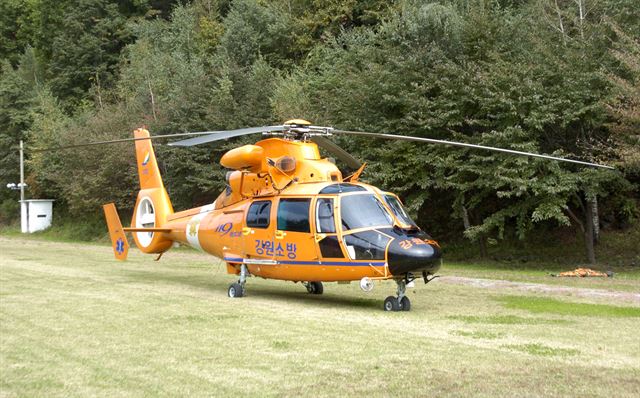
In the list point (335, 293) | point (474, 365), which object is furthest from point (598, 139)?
point (474, 365)

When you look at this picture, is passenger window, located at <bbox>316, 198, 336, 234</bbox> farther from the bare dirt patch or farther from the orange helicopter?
the bare dirt patch

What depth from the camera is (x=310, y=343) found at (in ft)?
28.7

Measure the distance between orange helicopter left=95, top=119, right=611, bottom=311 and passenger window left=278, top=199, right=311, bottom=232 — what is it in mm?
19

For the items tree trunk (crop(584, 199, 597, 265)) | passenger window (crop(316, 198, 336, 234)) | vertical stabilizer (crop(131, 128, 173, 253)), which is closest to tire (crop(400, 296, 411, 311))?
passenger window (crop(316, 198, 336, 234))

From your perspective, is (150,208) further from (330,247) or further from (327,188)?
(330,247)

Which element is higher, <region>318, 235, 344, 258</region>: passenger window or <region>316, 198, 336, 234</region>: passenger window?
<region>316, 198, 336, 234</region>: passenger window

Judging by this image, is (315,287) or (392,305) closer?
(392,305)

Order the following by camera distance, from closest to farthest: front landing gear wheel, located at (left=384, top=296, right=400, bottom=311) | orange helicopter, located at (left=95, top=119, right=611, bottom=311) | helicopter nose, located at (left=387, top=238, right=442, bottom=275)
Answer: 1. helicopter nose, located at (left=387, top=238, right=442, bottom=275)
2. orange helicopter, located at (left=95, top=119, right=611, bottom=311)
3. front landing gear wheel, located at (left=384, top=296, right=400, bottom=311)

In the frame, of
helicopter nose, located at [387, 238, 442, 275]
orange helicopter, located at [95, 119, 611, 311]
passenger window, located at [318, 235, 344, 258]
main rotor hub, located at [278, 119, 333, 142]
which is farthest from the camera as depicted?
main rotor hub, located at [278, 119, 333, 142]

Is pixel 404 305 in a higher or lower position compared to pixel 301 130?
lower

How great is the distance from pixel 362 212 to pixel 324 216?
743 mm

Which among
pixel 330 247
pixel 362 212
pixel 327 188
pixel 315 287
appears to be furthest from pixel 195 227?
pixel 362 212

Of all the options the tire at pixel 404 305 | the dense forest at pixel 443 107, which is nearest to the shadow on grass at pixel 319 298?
the tire at pixel 404 305

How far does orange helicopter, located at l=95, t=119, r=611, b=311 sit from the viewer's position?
11.8 m
